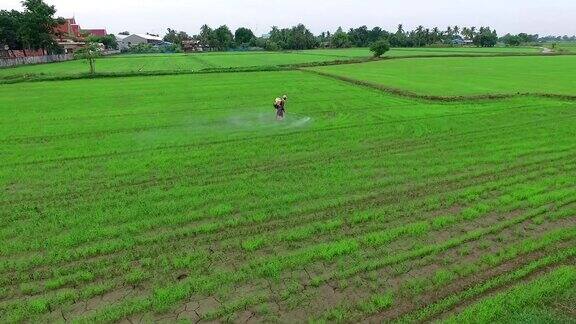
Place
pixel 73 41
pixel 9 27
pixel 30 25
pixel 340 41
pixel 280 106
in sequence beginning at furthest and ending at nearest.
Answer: pixel 340 41
pixel 73 41
pixel 9 27
pixel 30 25
pixel 280 106

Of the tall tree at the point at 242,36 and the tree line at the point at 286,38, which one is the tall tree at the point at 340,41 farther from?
the tall tree at the point at 242,36

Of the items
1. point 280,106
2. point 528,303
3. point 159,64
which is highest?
point 159,64

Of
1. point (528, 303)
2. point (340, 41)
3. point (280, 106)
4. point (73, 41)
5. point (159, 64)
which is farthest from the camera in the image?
point (340, 41)

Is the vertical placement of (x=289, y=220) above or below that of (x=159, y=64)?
below

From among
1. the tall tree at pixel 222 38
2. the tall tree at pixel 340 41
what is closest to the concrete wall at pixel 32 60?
the tall tree at pixel 222 38

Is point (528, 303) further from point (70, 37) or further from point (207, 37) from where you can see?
point (207, 37)

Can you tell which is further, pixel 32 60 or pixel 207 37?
pixel 207 37

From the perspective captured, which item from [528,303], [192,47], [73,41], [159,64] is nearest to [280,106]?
[528,303]

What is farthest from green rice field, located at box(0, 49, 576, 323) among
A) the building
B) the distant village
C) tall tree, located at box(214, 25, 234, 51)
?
tall tree, located at box(214, 25, 234, 51)

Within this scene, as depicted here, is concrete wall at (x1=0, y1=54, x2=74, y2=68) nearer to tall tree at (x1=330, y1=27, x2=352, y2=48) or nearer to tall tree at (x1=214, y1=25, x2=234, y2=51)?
tall tree at (x1=214, y1=25, x2=234, y2=51)
